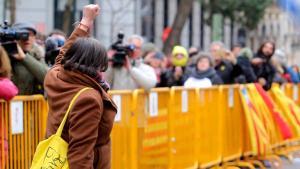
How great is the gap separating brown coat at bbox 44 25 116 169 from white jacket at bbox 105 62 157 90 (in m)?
3.44

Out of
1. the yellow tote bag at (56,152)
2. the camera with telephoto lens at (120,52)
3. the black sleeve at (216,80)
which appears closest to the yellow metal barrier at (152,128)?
the camera with telephoto lens at (120,52)

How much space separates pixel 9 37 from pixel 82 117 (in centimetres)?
214

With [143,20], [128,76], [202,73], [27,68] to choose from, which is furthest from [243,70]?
[143,20]

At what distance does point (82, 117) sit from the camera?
4711mm

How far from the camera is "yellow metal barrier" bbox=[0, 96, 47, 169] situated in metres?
6.33

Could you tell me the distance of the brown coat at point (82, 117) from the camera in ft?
15.4

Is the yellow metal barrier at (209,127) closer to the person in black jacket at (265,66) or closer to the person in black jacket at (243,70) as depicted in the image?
the person in black jacket at (243,70)

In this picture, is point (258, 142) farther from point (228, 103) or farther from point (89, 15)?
point (89, 15)

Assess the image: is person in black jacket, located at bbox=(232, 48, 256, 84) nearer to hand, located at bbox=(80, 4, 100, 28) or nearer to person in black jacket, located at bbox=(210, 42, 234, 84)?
person in black jacket, located at bbox=(210, 42, 234, 84)

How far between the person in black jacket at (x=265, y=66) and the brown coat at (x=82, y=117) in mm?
8193

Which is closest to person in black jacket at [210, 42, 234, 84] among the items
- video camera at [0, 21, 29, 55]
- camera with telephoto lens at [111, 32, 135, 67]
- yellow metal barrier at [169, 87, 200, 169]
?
yellow metal barrier at [169, 87, 200, 169]

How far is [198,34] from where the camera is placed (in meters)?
46.4

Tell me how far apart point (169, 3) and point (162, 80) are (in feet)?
103

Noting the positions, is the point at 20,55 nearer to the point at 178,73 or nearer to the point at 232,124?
the point at 178,73
